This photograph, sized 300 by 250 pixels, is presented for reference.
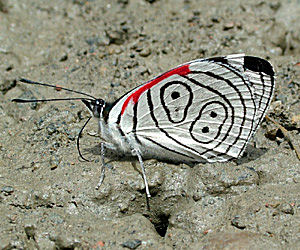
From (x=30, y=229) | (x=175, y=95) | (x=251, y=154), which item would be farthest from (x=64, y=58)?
(x=251, y=154)

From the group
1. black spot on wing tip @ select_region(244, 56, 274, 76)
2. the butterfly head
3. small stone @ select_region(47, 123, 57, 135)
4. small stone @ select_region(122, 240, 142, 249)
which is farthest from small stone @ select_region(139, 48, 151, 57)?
small stone @ select_region(122, 240, 142, 249)

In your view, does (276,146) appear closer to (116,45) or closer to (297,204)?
→ (297,204)

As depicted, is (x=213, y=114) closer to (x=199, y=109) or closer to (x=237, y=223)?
(x=199, y=109)

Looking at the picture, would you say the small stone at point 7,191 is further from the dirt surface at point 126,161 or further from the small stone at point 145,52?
the small stone at point 145,52

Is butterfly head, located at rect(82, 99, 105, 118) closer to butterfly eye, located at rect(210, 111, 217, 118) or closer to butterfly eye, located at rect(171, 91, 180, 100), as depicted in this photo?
butterfly eye, located at rect(171, 91, 180, 100)

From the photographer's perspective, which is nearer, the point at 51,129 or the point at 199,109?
the point at 199,109

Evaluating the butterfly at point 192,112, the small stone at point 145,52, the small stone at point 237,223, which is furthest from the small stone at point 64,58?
the small stone at point 237,223

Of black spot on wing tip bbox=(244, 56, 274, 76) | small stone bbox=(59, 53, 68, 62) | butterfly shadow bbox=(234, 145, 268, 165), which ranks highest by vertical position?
black spot on wing tip bbox=(244, 56, 274, 76)
